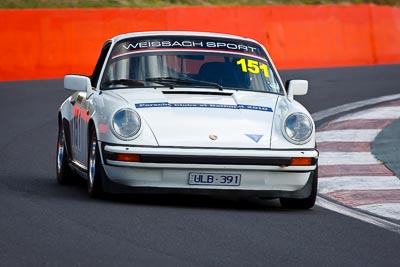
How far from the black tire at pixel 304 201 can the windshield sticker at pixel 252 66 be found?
4.08 feet

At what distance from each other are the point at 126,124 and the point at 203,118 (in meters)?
0.54

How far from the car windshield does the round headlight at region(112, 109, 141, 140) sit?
841mm

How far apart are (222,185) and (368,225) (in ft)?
3.45

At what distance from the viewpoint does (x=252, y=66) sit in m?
10.2

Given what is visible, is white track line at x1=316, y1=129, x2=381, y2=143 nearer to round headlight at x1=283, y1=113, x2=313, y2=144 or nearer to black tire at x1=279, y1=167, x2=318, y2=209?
black tire at x1=279, y1=167, x2=318, y2=209

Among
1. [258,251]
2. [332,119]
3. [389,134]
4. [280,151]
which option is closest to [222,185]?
[280,151]

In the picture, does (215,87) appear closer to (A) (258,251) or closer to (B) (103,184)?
(B) (103,184)

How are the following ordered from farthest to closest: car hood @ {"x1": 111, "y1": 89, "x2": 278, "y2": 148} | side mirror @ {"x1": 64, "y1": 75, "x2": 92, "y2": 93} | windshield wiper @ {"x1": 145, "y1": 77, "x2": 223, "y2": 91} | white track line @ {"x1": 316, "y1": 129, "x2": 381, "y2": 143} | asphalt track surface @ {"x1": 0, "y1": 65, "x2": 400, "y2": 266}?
white track line @ {"x1": 316, "y1": 129, "x2": 381, "y2": 143}, side mirror @ {"x1": 64, "y1": 75, "x2": 92, "y2": 93}, windshield wiper @ {"x1": 145, "y1": 77, "x2": 223, "y2": 91}, car hood @ {"x1": 111, "y1": 89, "x2": 278, "y2": 148}, asphalt track surface @ {"x1": 0, "y1": 65, "x2": 400, "y2": 266}

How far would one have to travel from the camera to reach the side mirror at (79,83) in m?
10.0

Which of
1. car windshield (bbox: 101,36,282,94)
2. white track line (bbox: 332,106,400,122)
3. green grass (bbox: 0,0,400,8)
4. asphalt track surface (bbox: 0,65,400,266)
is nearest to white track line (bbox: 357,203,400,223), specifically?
asphalt track surface (bbox: 0,65,400,266)

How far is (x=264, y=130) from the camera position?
358 inches

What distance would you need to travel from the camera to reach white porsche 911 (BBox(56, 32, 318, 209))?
8883mm

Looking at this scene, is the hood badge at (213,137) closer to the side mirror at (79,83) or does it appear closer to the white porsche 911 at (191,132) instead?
the white porsche 911 at (191,132)

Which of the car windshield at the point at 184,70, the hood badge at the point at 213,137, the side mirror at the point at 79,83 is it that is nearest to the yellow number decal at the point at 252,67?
the car windshield at the point at 184,70
